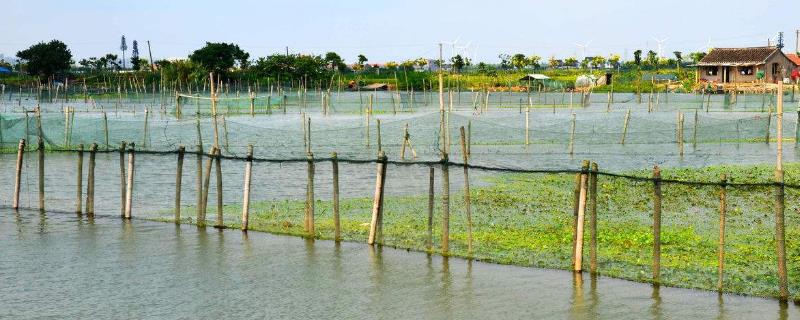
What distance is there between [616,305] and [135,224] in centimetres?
982

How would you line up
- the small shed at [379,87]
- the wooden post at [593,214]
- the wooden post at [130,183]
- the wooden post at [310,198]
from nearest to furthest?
the wooden post at [593,214], the wooden post at [310,198], the wooden post at [130,183], the small shed at [379,87]

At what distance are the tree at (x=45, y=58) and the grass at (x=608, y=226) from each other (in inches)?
3689

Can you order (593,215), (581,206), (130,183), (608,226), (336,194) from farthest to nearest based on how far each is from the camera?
(130,183)
(608,226)
(336,194)
(581,206)
(593,215)

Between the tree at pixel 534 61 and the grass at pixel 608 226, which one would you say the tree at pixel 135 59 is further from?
the grass at pixel 608 226

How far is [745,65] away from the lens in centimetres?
8081

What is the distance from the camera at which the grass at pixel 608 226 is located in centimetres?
1393

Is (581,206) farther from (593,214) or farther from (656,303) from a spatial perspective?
(656,303)

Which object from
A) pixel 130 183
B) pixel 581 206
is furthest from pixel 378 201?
pixel 130 183

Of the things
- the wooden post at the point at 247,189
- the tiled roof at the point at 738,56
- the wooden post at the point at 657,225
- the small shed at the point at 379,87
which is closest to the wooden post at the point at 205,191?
the wooden post at the point at 247,189

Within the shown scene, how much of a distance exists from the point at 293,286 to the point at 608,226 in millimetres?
6244

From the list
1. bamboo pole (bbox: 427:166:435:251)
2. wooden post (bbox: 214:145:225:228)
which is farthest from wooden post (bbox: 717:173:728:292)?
wooden post (bbox: 214:145:225:228)

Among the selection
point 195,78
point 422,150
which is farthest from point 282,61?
point 422,150

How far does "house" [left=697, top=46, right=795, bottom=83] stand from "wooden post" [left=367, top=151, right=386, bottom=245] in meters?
67.5

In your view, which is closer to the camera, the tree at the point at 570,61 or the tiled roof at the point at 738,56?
the tiled roof at the point at 738,56
